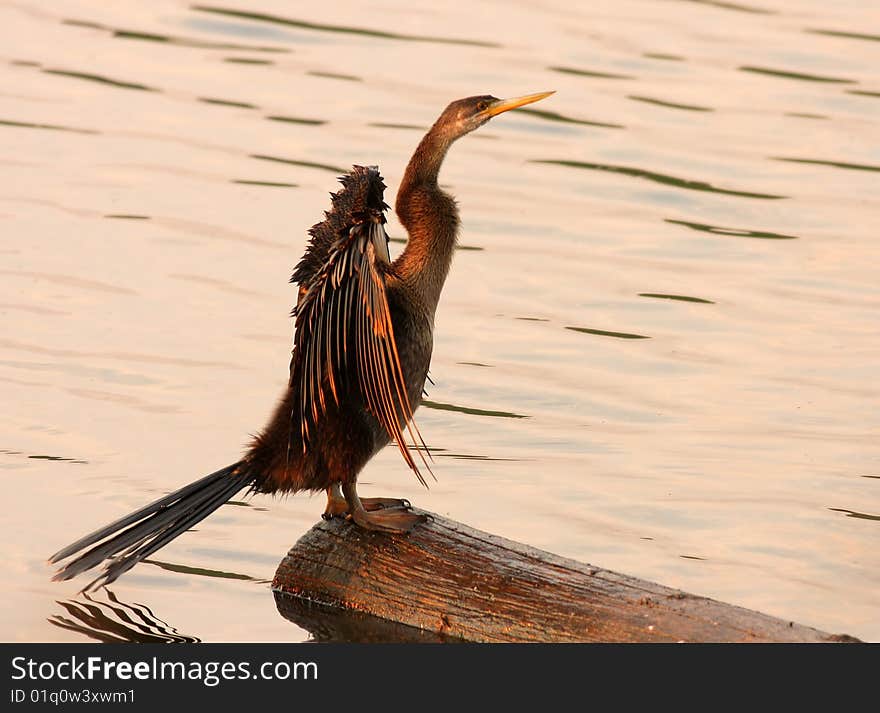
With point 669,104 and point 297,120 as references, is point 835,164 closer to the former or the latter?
point 669,104

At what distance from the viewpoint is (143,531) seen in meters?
6.04

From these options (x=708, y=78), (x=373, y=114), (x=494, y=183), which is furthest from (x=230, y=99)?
(x=708, y=78)

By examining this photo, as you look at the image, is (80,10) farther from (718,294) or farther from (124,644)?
(124,644)

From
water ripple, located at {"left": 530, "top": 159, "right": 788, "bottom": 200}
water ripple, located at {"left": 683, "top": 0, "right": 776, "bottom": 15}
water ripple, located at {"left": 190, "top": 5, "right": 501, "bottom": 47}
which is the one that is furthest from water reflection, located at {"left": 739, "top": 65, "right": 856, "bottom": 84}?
water ripple, located at {"left": 530, "top": 159, "right": 788, "bottom": 200}

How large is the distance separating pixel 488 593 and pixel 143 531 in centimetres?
123

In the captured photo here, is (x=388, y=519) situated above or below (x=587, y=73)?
below

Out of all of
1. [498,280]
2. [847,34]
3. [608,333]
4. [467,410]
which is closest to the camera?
[467,410]

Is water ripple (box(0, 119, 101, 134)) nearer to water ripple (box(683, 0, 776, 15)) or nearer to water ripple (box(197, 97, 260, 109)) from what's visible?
water ripple (box(197, 97, 260, 109))

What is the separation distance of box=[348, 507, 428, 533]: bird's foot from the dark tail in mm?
471

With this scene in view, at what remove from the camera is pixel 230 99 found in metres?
12.9

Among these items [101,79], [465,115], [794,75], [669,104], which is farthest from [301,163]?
[465,115]

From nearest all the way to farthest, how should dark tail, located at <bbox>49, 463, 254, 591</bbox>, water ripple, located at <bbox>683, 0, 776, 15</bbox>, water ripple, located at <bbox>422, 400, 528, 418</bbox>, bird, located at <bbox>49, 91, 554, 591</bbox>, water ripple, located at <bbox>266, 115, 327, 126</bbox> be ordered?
bird, located at <bbox>49, 91, 554, 591</bbox>, dark tail, located at <bbox>49, 463, 254, 591</bbox>, water ripple, located at <bbox>422, 400, 528, 418</bbox>, water ripple, located at <bbox>266, 115, 327, 126</bbox>, water ripple, located at <bbox>683, 0, 776, 15</bbox>

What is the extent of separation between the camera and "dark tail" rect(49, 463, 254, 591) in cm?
602

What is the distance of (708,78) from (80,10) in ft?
16.8
